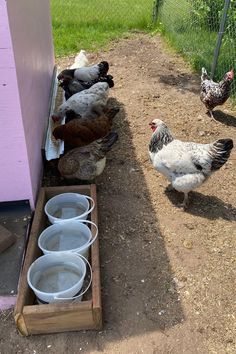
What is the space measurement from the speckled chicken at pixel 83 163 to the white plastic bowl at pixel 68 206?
1.41 feet

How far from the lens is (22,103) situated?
2867mm

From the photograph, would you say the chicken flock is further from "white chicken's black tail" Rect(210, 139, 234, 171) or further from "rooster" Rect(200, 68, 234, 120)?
"rooster" Rect(200, 68, 234, 120)

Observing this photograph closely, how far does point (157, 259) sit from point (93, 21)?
7598 mm

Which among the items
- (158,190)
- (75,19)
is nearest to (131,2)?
(75,19)

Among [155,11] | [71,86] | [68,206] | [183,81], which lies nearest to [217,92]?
[183,81]

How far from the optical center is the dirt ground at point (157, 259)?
2607 mm

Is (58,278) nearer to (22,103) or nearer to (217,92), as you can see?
(22,103)

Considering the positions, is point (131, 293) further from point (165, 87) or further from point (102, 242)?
point (165, 87)

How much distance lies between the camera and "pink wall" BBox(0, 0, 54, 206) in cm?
267

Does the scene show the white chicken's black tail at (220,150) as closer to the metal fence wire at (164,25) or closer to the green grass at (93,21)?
the metal fence wire at (164,25)

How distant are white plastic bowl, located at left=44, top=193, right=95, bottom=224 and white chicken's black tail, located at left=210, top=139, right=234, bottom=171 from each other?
1.23 m

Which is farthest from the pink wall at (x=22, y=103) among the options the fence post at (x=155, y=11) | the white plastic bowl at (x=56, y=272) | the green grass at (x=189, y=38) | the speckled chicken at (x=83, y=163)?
the fence post at (x=155, y=11)

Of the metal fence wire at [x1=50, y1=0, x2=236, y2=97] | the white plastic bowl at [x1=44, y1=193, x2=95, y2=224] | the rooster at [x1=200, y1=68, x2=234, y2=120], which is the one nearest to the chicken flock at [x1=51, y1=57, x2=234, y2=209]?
the white plastic bowl at [x1=44, y1=193, x2=95, y2=224]

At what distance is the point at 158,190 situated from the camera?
13.4 feet
